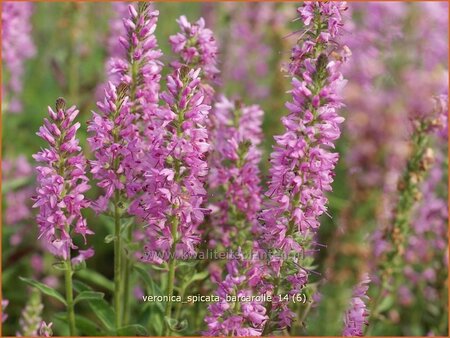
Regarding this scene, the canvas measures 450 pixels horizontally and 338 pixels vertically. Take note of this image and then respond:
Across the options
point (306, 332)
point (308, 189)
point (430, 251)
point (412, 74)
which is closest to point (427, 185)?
point (430, 251)

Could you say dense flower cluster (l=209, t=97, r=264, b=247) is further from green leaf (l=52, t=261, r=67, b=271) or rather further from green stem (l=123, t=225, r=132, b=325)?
green leaf (l=52, t=261, r=67, b=271)

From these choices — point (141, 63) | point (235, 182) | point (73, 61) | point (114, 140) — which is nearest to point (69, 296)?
point (114, 140)

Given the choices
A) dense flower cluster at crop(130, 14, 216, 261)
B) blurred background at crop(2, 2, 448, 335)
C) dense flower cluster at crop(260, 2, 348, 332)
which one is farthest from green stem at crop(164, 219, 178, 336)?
blurred background at crop(2, 2, 448, 335)

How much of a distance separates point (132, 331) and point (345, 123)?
12.6ft

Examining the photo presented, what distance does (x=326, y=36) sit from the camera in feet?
10.3

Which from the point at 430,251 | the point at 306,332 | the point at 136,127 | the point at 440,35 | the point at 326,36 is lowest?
the point at 306,332

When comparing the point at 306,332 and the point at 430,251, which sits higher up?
the point at 430,251

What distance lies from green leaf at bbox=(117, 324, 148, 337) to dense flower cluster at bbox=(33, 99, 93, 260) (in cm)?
56

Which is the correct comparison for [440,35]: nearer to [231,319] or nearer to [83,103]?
[83,103]

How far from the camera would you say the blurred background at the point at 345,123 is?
16.4 ft

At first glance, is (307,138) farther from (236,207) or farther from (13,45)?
(13,45)

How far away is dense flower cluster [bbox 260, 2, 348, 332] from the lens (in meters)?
3.07

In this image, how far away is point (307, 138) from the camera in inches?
121

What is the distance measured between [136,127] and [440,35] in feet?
20.2
